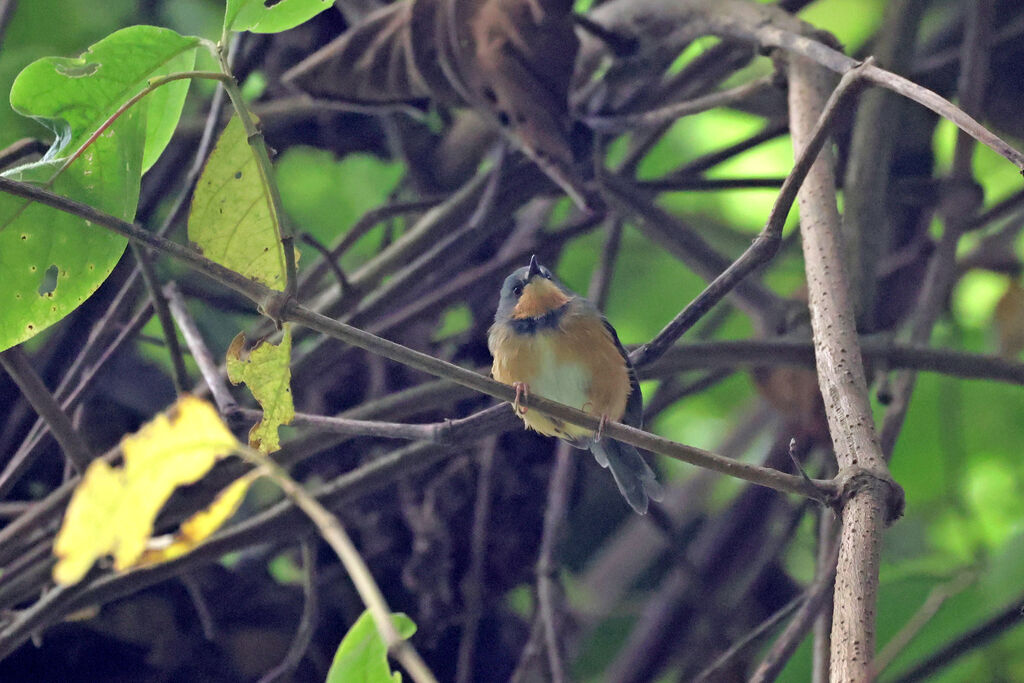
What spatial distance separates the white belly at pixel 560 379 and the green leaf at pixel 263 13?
1.03 metres

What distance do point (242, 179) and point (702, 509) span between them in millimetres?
2660

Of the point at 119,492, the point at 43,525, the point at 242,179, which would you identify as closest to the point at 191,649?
the point at 43,525

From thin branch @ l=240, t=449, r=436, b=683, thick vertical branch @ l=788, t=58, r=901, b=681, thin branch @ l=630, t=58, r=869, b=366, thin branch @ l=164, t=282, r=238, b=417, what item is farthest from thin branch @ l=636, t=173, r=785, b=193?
thin branch @ l=240, t=449, r=436, b=683

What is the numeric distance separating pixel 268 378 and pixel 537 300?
1.08m

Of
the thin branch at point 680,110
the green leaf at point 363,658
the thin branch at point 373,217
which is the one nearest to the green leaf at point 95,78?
the green leaf at point 363,658

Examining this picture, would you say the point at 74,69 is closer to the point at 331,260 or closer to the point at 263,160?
the point at 263,160

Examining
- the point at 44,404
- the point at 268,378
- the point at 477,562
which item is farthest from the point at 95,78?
the point at 477,562

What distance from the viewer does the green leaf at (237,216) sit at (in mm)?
1398

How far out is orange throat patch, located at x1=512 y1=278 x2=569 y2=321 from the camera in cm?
238

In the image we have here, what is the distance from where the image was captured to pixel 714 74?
2.75 metres

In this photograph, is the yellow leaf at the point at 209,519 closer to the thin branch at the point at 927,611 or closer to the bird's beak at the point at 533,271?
the bird's beak at the point at 533,271

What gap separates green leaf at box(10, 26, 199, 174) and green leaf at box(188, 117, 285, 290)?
0.14 metres

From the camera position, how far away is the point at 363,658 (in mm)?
1287

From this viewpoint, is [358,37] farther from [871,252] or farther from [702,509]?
[702,509]
